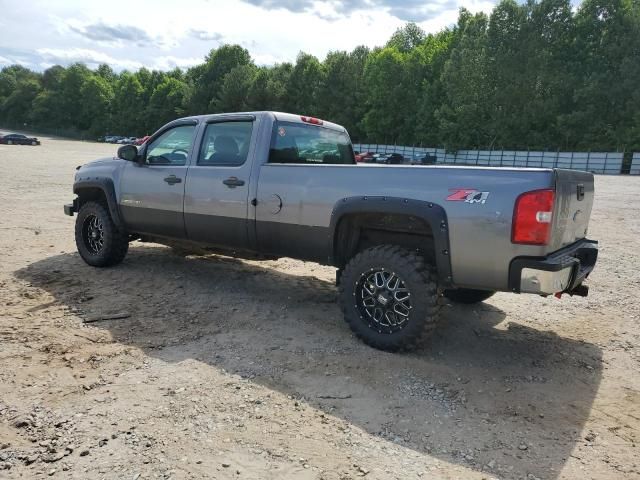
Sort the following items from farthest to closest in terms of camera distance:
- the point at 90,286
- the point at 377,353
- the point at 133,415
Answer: the point at 90,286, the point at 377,353, the point at 133,415

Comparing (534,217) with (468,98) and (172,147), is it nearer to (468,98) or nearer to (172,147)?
(172,147)

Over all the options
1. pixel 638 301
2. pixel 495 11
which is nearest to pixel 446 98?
pixel 495 11

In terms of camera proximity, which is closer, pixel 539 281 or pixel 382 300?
pixel 539 281

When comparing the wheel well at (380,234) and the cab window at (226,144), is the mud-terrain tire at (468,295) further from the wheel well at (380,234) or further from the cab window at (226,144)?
the cab window at (226,144)

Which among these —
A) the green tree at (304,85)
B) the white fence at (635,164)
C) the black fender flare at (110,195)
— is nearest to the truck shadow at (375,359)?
the black fender flare at (110,195)

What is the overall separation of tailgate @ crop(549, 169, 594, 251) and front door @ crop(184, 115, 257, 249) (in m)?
2.73

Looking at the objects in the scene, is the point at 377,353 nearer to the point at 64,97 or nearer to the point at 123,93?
the point at 123,93

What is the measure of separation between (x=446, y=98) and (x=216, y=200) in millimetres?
59229

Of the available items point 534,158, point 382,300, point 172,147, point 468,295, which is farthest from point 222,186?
point 534,158

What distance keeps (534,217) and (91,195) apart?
547 cm

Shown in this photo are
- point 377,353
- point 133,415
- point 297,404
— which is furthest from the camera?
point 377,353

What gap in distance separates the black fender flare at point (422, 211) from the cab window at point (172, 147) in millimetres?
2318

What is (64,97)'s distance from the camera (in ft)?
346

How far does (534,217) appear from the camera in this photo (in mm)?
3574
